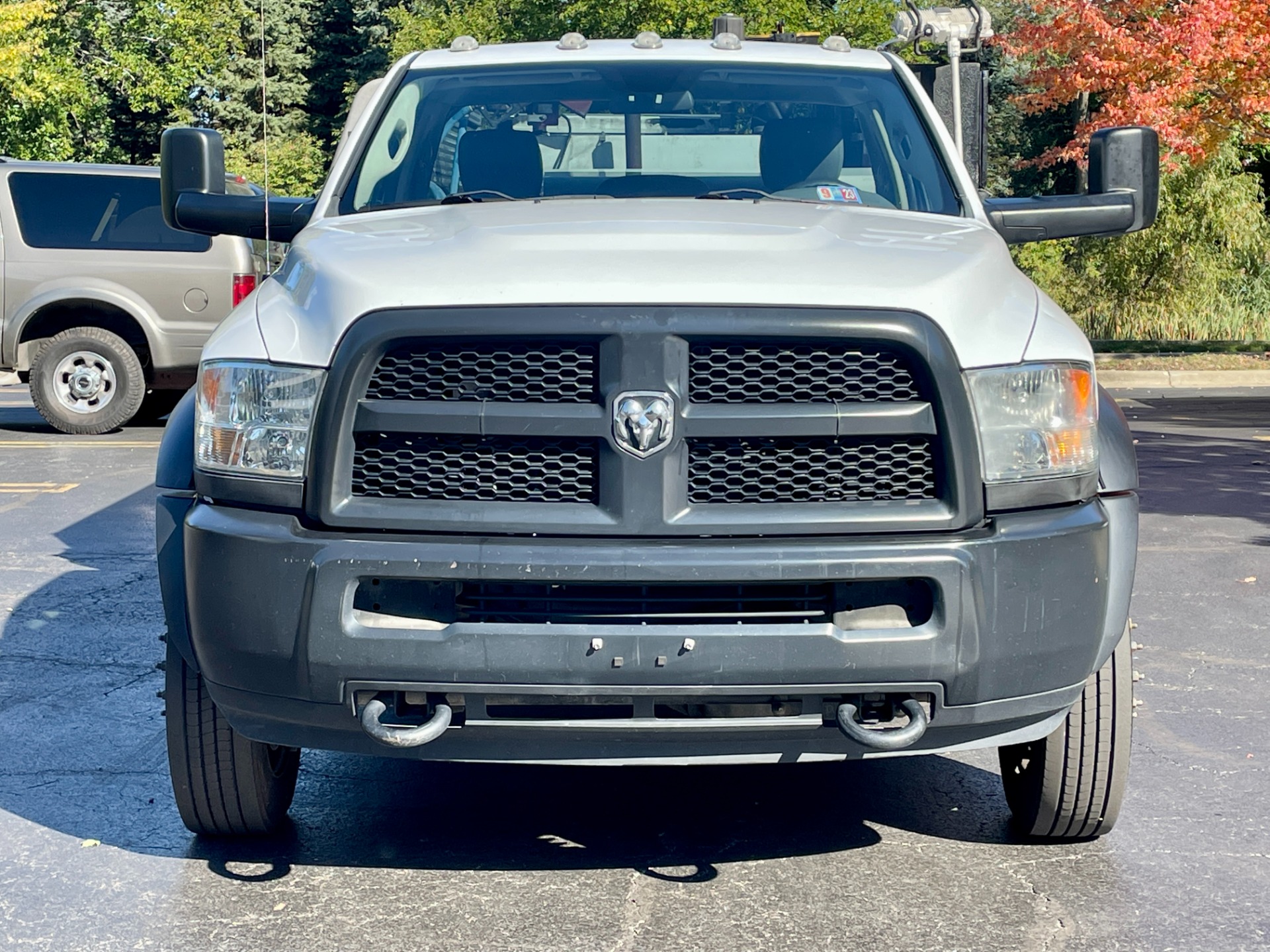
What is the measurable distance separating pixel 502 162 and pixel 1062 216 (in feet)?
5.20

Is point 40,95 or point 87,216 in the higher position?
point 40,95

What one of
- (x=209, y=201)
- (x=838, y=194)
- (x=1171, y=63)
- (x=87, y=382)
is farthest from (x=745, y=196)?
(x=1171, y=63)

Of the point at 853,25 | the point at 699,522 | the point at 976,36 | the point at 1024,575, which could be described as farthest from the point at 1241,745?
the point at 853,25

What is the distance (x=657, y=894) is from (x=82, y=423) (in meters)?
11.0

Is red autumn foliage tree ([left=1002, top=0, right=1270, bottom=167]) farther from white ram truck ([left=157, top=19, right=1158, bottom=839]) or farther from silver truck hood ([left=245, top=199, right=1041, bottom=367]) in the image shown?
white ram truck ([left=157, top=19, right=1158, bottom=839])

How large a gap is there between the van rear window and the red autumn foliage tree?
37.6 feet

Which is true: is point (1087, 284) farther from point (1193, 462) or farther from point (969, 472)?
point (969, 472)

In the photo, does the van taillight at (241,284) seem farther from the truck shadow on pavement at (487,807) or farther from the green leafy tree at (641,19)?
the green leafy tree at (641,19)

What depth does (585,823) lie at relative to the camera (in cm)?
426

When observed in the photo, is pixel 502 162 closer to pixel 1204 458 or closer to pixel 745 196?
pixel 745 196

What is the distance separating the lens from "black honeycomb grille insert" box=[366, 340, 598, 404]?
11.2 ft

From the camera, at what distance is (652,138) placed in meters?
5.10

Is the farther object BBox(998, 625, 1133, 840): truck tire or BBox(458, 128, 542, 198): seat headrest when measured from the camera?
BBox(458, 128, 542, 198): seat headrest

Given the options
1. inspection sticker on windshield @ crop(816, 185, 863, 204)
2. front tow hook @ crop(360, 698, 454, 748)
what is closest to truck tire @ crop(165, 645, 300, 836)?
front tow hook @ crop(360, 698, 454, 748)
